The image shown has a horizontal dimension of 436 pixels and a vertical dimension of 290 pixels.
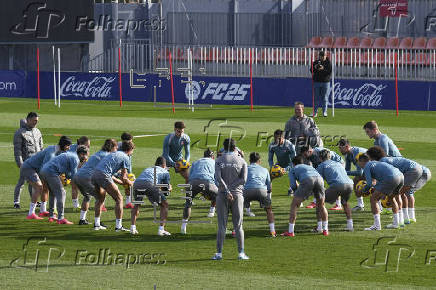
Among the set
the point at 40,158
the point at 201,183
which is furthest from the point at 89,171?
the point at 201,183

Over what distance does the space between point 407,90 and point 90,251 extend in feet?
85.3

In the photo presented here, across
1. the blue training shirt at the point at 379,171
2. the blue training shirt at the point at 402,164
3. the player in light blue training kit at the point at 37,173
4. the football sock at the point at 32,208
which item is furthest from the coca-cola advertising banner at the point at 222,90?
the football sock at the point at 32,208

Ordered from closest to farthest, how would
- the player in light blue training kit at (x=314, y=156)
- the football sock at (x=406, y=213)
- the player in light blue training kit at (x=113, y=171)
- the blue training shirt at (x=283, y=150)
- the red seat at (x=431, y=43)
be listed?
the player in light blue training kit at (x=113, y=171)
the football sock at (x=406, y=213)
the player in light blue training kit at (x=314, y=156)
the blue training shirt at (x=283, y=150)
the red seat at (x=431, y=43)

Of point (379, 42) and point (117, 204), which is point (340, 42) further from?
point (117, 204)

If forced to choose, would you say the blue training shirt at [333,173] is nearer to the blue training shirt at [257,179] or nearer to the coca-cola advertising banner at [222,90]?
the blue training shirt at [257,179]

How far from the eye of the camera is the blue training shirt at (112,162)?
18.8 m

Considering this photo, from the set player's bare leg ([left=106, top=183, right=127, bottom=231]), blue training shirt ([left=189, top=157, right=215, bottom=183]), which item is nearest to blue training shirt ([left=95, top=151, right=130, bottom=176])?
player's bare leg ([left=106, top=183, right=127, bottom=231])

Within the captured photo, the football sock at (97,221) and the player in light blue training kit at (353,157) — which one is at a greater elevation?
the player in light blue training kit at (353,157)

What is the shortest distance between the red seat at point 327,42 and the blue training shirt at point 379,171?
3497cm

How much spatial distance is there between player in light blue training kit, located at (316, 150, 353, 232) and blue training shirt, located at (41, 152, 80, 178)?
4839mm

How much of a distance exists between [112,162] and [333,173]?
14.0 feet

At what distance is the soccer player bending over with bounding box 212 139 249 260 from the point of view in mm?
16328

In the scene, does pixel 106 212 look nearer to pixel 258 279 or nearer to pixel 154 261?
pixel 154 261

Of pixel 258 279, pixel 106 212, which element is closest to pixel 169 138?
pixel 106 212
